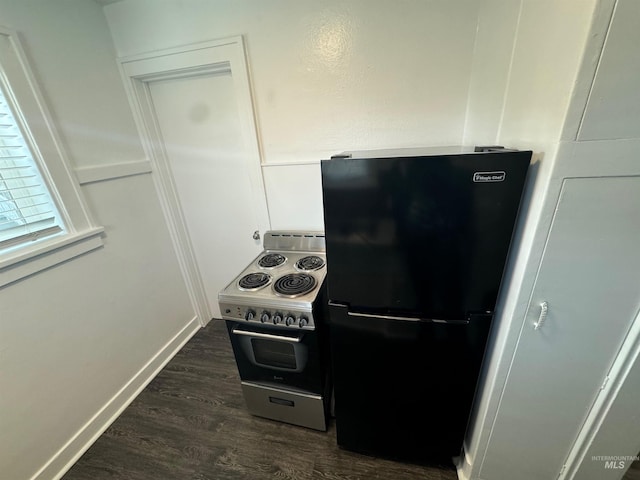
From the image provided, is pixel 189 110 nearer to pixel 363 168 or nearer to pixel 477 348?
pixel 363 168

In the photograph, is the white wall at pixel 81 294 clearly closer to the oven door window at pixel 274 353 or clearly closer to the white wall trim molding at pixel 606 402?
the oven door window at pixel 274 353

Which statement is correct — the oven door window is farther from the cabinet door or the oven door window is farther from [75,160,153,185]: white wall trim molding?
[75,160,153,185]: white wall trim molding

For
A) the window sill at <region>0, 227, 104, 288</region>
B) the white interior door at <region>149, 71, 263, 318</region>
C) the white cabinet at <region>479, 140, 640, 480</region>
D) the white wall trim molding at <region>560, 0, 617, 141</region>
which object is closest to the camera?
the white wall trim molding at <region>560, 0, 617, 141</region>

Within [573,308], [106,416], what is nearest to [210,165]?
[106,416]

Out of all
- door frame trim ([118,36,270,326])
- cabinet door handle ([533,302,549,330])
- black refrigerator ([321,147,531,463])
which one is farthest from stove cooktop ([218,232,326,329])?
cabinet door handle ([533,302,549,330])

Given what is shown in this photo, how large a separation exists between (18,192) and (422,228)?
2034mm

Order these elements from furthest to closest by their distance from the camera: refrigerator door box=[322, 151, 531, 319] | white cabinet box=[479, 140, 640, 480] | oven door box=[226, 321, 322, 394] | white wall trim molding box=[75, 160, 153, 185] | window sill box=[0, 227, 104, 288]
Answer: white wall trim molding box=[75, 160, 153, 185], oven door box=[226, 321, 322, 394], window sill box=[0, 227, 104, 288], refrigerator door box=[322, 151, 531, 319], white cabinet box=[479, 140, 640, 480]

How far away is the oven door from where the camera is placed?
4.42 ft

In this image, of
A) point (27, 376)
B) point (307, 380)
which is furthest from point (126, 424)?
point (307, 380)

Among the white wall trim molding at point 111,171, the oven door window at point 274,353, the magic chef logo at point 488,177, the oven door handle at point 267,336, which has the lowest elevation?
the oven door window at point 274,353

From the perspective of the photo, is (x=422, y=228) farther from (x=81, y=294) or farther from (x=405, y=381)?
(x=81, y=294)

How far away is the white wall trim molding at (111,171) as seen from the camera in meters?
1.57

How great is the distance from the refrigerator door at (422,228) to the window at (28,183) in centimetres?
157

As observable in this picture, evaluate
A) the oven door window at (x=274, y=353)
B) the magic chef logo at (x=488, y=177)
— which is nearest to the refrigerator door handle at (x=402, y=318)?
the oven door window at (x=274, y=353)
